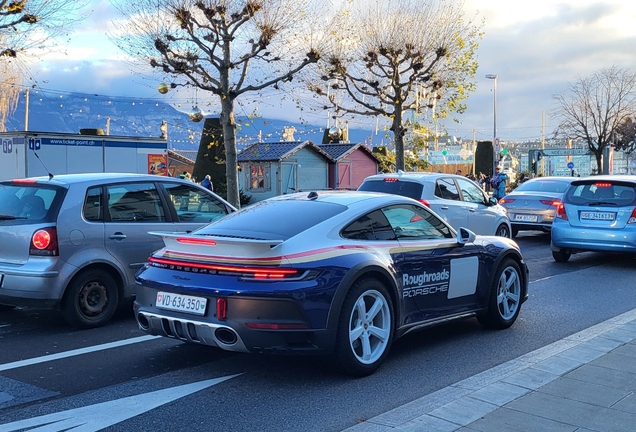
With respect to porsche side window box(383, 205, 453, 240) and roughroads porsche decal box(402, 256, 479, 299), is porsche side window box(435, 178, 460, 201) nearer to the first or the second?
roughroads porsche decal box(402, 256, 479, 299)

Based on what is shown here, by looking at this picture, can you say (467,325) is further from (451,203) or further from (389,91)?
(389,91)

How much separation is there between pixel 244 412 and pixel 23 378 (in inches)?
79.5

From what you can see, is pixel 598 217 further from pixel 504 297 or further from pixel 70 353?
pixel 70 353

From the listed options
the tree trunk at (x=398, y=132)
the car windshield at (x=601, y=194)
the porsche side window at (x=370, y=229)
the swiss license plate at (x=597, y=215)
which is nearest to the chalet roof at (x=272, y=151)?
the tree trunk at (x=398, y=132)

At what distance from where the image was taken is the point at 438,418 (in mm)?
4523

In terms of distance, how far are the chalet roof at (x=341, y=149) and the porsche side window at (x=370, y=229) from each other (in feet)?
127

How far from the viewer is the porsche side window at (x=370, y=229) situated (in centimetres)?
589

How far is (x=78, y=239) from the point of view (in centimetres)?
739

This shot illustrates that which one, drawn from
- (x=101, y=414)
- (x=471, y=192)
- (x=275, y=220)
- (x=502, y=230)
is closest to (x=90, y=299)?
(x=275, y=220)

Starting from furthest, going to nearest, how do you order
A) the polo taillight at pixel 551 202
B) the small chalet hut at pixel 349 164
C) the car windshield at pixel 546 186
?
the small chalet hut at pixel 349 164 → the car windshield at pixel 546 186 → the polo taillight at pixel 551 202

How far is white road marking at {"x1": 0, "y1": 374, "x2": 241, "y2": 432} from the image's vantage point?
4.57 metres

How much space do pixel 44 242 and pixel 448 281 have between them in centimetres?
394

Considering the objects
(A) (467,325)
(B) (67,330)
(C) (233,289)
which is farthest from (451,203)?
(C) (233,289)

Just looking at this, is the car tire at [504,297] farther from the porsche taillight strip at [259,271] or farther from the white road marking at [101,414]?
the white road marking at [101,414]
